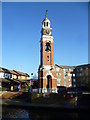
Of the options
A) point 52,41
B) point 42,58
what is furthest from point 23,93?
point 52,41

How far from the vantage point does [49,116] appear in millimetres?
20375

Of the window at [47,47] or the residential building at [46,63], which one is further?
the window at [47,47]

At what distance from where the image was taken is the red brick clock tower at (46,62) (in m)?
32.2

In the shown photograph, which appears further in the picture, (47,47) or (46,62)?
(47,47)

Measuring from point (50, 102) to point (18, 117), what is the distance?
9.34 meters

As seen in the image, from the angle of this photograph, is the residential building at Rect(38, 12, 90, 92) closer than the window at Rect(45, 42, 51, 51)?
Yes

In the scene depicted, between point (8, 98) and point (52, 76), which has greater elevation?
point (52, 76)

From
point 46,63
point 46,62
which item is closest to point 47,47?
point 46,62

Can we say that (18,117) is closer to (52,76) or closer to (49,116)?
(49,116)

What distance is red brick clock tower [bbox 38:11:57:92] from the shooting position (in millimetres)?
32156

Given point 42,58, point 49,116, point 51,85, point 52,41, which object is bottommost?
point 49,116

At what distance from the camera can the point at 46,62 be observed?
109 ft

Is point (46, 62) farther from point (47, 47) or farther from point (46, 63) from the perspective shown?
point (47, 47)

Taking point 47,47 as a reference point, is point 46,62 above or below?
below
